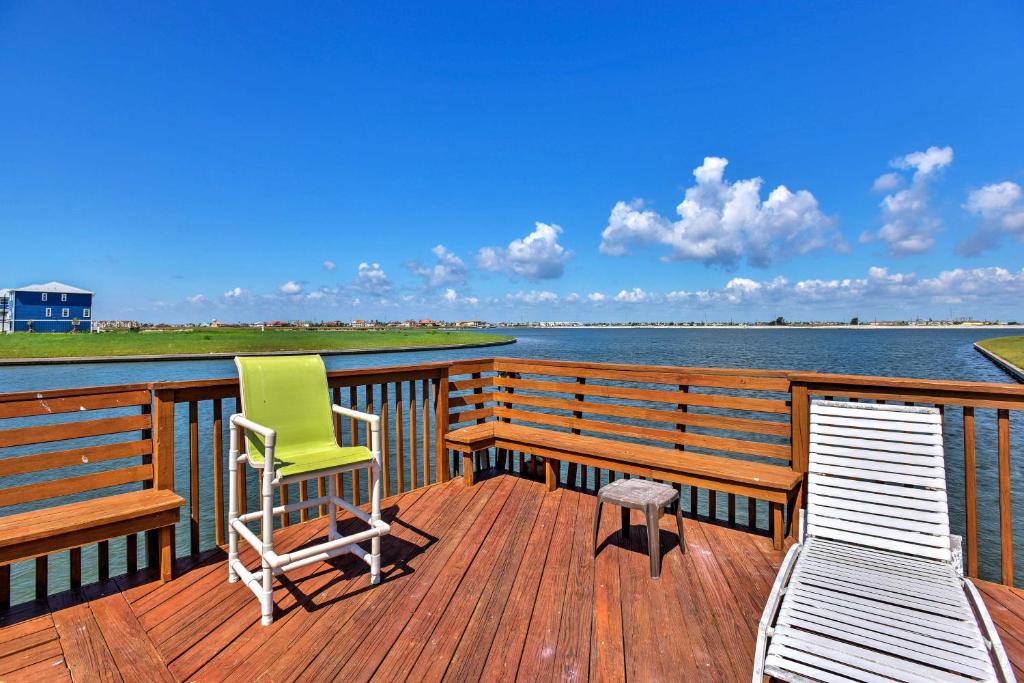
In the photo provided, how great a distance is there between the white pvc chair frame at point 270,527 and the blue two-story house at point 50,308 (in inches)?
3086

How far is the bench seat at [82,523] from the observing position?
6.90 feet

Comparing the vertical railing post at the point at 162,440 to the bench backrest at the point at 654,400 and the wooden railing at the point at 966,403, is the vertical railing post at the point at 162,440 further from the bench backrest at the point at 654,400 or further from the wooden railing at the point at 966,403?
the wooden railing at the point at 966,403

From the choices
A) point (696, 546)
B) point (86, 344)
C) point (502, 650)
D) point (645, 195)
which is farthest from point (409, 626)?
point (86, 344)

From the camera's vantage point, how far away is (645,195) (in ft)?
122

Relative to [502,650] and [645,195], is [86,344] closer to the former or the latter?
[645,195]

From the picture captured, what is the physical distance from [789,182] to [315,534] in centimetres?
3963

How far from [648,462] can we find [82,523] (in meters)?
3.44

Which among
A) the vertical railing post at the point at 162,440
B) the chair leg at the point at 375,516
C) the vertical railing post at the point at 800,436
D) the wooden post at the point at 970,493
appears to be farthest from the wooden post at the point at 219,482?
the wooden post at the point at 970,493

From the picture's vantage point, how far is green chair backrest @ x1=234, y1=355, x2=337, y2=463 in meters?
2.67

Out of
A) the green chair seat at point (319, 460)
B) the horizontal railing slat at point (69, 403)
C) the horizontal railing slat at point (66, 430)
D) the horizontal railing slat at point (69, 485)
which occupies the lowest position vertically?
the horizontal railing slat at point (69, 485)

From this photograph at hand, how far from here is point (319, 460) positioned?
251 centimetres

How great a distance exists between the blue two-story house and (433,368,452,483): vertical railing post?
7766 centimetres

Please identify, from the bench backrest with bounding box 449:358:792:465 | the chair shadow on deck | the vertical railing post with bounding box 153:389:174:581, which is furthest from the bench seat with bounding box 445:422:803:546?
the vertical railing post with bounding box 153:389:174:581

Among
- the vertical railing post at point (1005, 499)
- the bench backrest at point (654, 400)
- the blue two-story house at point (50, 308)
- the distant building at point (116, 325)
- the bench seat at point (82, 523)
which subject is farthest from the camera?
the distant building at point (116, 325)
